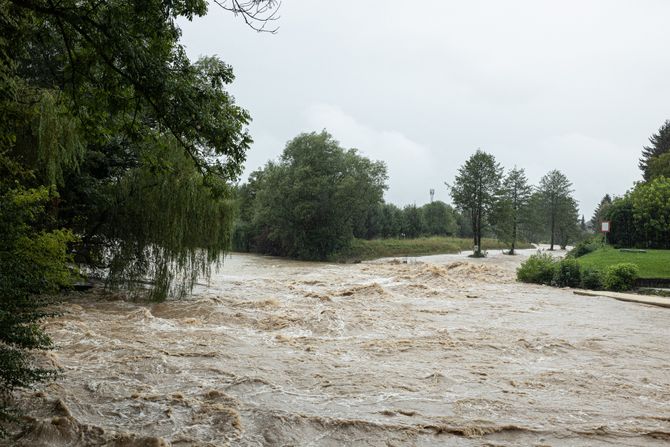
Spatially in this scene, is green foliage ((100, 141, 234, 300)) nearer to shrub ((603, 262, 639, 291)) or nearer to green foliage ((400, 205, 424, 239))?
shrub ((603, 262, 639, 291))

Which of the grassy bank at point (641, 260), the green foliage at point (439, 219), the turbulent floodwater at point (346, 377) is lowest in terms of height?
the turbulent floodwater at point (346, 377)

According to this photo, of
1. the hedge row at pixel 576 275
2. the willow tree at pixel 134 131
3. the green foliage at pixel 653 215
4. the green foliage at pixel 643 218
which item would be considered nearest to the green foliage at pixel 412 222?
the green foliage at pixel 643 218

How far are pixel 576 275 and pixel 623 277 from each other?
251 centimetres

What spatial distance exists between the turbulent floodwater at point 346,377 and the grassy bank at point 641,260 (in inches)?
271

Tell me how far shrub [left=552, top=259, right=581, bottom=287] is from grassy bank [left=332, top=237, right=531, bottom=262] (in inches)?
987

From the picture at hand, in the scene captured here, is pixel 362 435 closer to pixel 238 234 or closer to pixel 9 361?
pixel 9 361

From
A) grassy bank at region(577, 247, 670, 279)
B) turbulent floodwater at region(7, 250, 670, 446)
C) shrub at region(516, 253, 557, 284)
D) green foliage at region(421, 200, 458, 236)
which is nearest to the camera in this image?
turbulent floodwater at region(7, 250, 670, 446)

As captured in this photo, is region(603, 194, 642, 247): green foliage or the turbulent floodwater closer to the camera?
the turbulent floodwater

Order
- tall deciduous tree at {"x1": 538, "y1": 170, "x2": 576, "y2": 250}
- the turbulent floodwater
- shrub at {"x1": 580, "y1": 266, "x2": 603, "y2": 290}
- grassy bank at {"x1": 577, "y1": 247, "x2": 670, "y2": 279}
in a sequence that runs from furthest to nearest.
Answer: tall deciduous tree at {"x1": 538, "y1": 170, "x2": 576, "y2": 250} < shrub at {"x1": 580, "y1": 266, "x2": 603, "y2": 290} < grassy bank at {"x1": 577, "y1": 247, "x2": 670, "y2": 279} < the turbulent floodwater

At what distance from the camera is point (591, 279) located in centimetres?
2231

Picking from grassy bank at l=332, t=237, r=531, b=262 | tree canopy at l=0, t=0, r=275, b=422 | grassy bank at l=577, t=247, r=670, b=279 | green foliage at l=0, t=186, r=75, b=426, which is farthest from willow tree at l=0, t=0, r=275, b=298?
grassy bank at l=332, t=237, r=531, b=262

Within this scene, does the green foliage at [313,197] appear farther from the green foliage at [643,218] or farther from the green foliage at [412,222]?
the green foliage at [412,222]

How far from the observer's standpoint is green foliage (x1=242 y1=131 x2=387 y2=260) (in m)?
47.7

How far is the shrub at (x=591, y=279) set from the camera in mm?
22167
